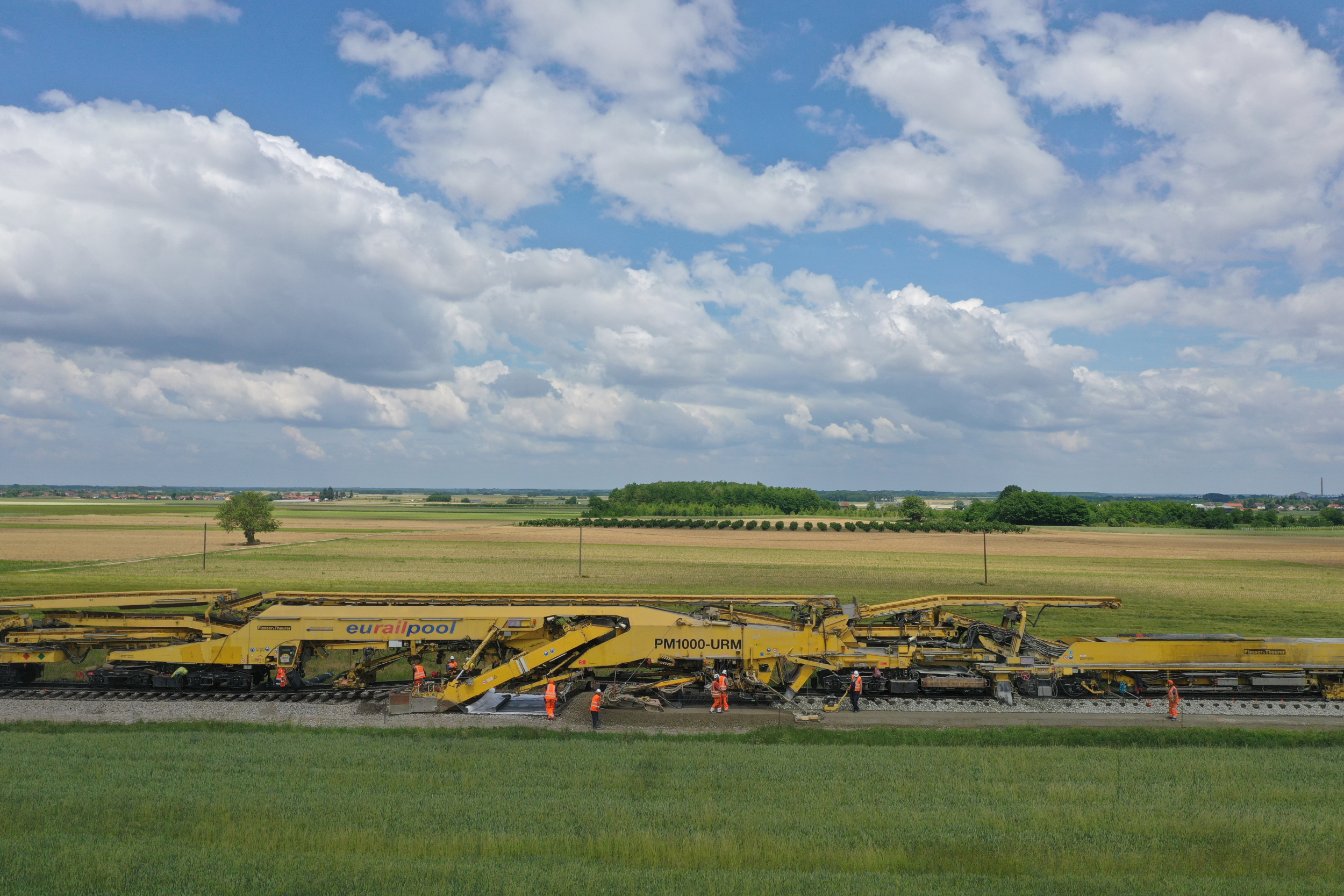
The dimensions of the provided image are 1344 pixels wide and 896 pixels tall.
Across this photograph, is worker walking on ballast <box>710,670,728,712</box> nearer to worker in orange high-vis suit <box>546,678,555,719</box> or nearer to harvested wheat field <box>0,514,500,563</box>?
worker in orange high-vis suit <box>546,678,555,719</box>

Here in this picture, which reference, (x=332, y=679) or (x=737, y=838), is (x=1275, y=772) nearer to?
(x=737, y=838)

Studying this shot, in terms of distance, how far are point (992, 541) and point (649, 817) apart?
9917 cm

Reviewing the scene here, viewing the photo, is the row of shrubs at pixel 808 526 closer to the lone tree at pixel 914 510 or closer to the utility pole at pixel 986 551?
the lone tree at pixel 914 510

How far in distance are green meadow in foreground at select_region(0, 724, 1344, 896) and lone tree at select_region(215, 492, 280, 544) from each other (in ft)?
213

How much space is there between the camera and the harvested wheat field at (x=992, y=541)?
8069 centimetres

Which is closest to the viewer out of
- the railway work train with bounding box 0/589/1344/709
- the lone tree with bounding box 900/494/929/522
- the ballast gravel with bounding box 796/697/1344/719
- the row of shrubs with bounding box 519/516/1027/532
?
the railway work train with bounding box 0/589/1344/709

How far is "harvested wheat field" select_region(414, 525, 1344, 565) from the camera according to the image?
80.7 metres

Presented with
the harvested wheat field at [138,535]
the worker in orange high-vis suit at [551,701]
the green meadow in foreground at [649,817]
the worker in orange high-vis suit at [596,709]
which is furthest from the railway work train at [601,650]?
the harvested wheat field at [138,535]

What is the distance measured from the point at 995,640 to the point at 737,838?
47.0 ft

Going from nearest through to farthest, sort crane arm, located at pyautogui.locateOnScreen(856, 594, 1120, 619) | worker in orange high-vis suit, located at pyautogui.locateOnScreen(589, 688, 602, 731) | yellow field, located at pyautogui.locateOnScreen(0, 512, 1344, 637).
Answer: worker in orange high-vis suit, located at pyautogui.locateOnScreen(589, 688, 602, 731) → crane arm, located at pyautogui.locateOnScreen(856, 594, 1120, 619) → yellow field, located at pyautogui.locateOnScreen(0, 512, 1344, 637)

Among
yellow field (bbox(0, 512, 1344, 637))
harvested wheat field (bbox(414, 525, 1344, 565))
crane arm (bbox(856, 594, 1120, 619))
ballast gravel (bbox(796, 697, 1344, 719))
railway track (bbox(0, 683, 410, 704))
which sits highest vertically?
crane arm (bbox(856, 594, 1120, 619))

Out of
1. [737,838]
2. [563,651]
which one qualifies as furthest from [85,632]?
[737,838]

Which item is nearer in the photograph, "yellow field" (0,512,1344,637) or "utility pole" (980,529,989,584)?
"yellow field" (0,512,1344,637)

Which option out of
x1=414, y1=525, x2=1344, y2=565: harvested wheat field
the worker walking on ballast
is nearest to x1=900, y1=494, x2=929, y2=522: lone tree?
x1=414, y1=525, x2=1344, y2=565: harvested wheat field
